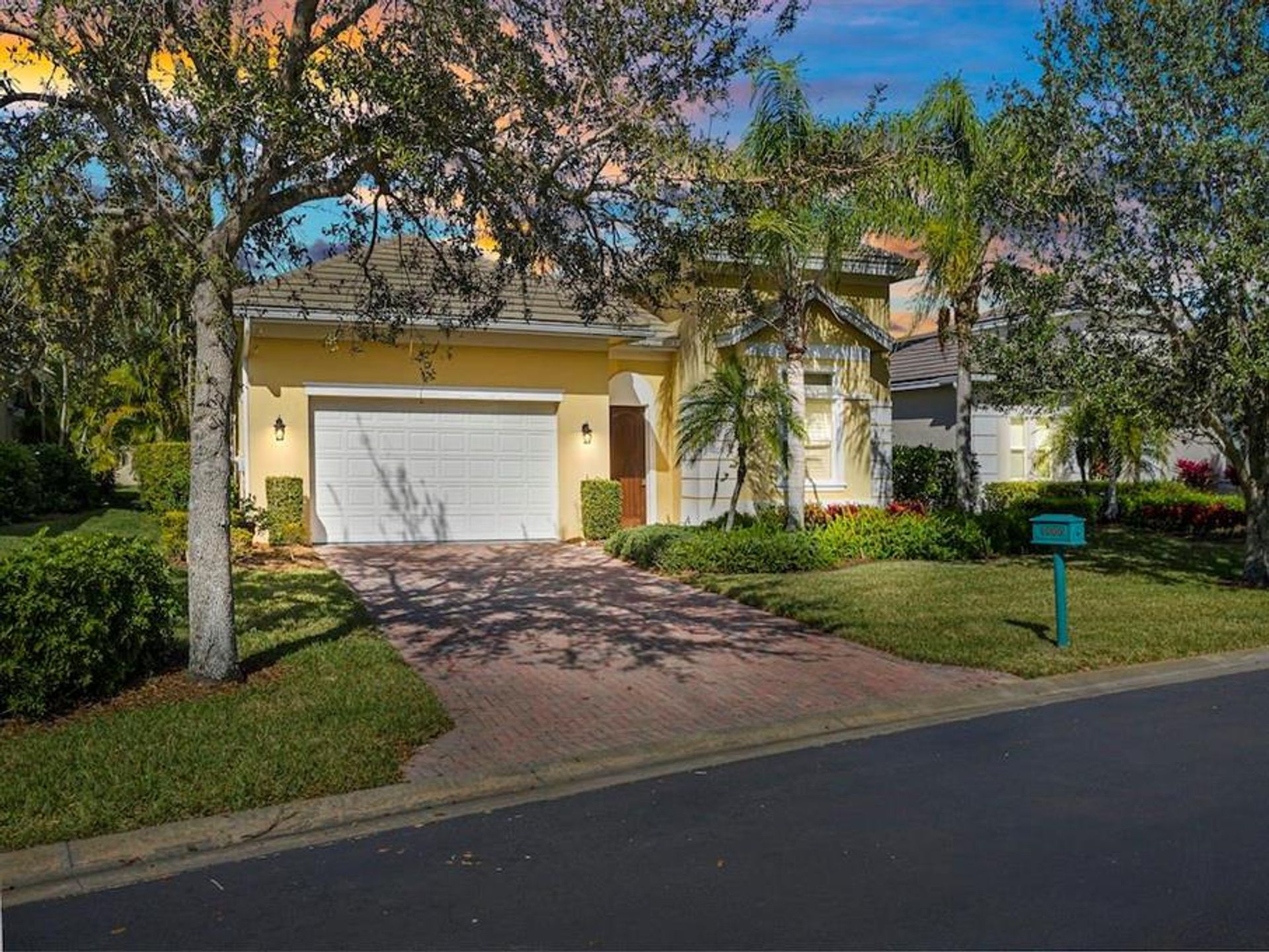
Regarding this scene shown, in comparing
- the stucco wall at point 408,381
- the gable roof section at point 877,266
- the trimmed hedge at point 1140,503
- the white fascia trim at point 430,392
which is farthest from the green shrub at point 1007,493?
the white fascia trim at point 430,392

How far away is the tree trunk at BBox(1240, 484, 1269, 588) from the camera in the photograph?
45.4 feet

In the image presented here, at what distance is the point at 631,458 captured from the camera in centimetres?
2053

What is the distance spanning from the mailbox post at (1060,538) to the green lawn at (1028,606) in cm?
23

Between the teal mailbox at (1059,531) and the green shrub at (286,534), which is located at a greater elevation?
the teal mailbox at (1059,531)

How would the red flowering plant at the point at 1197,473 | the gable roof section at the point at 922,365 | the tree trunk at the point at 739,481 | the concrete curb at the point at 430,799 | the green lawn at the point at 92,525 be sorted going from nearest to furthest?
the concrete curb at the point at 430,799, the tree trunk at the point at 739,481, the green lawn at the point at 92,525, the gable roof section at the point at 922,365, the red flowering plant at the point at 1197,473

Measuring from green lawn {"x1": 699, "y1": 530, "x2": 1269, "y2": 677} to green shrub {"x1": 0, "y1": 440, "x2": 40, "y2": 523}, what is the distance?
15.0 meters

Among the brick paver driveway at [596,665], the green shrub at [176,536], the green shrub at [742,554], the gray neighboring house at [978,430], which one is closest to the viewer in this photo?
the brick paver driveway at [596,665]

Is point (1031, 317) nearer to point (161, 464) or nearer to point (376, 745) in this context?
point (376, 745)

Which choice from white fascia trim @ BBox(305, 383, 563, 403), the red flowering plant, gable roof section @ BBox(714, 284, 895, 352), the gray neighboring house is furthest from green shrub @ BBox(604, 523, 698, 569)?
the red flowering plant

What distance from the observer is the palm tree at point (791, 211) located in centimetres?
895

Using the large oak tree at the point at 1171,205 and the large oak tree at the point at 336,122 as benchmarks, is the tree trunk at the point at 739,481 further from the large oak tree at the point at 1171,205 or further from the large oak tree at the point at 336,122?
the large oak tree at the point at 336,122

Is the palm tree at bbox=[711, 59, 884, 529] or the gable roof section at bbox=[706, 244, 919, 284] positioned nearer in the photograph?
the palm tree at bbox=[711, 59, 884, 529]

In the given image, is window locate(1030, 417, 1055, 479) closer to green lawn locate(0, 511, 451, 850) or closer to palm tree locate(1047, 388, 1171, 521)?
palm tree locate(1047, 388, 1171, 521)

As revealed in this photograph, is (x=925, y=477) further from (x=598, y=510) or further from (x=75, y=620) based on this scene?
(x=75, y=620)
